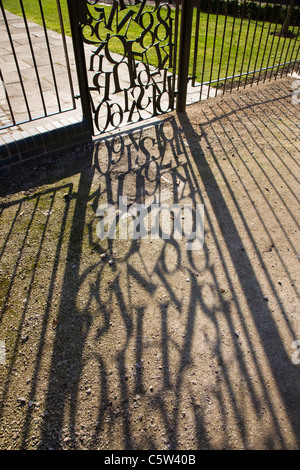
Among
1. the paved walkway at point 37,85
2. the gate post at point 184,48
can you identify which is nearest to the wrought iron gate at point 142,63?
the gate post at point 184,48

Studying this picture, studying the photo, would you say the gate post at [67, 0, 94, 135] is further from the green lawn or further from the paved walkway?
the green lawn

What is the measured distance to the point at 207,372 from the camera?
7.20ft

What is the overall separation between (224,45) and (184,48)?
4975mm

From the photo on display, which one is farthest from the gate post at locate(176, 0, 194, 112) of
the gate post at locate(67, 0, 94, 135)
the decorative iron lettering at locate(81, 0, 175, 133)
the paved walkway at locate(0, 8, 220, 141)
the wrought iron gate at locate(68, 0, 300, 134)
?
the gate post at locate(67, 0, 94, 135)

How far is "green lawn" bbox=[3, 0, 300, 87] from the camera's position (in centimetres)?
583

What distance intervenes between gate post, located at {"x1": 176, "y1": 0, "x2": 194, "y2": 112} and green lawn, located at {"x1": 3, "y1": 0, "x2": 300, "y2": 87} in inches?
10.3

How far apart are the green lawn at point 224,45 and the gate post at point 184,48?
261 millimetres

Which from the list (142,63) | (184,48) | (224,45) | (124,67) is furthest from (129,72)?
(224,45)

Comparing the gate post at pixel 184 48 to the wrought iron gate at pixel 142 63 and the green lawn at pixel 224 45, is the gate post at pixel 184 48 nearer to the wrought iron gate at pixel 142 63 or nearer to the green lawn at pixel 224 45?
the wrought iron gate at pixel 142 63

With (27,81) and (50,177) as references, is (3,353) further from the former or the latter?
(27,81)

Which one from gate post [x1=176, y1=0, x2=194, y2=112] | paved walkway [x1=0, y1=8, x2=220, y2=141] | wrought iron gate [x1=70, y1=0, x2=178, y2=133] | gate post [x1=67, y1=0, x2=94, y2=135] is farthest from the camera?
paved walkway [x1=0, y1=8, x2=220, y2=141]

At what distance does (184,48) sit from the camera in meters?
4.56

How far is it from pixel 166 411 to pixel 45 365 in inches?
31.5

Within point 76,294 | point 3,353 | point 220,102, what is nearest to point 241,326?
point 76,294
